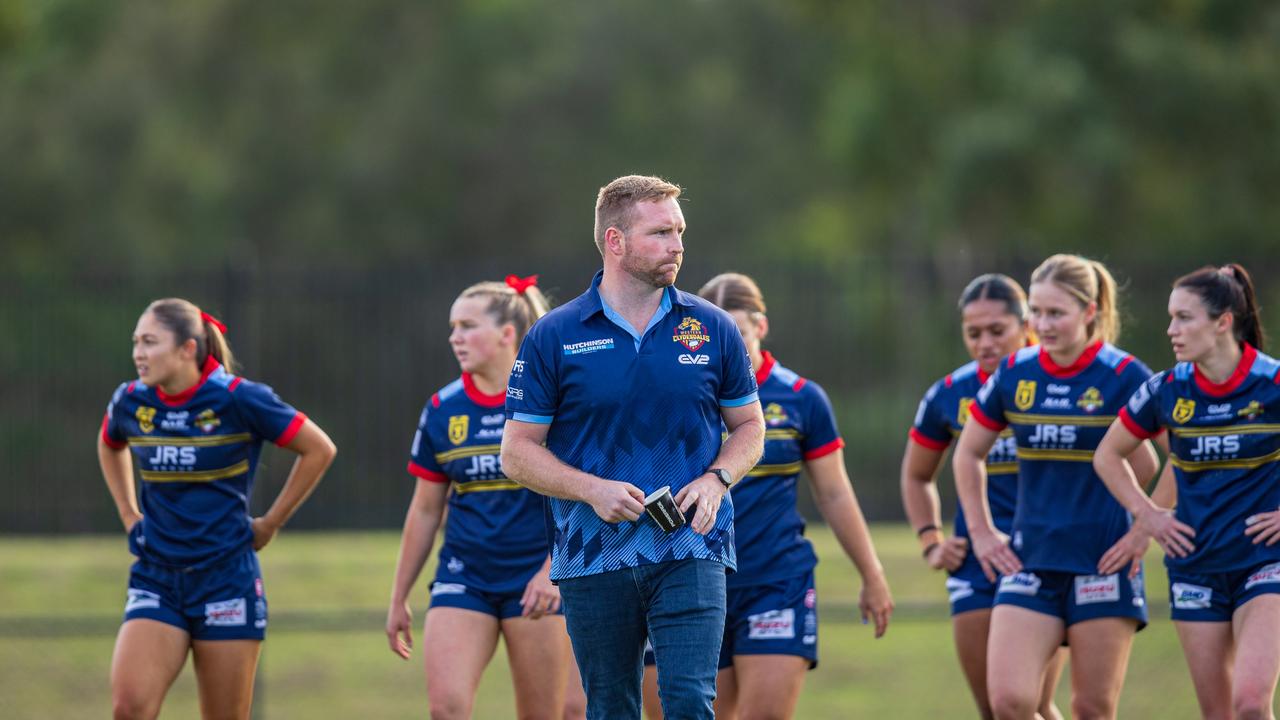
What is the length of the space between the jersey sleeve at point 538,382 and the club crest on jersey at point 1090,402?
242cm

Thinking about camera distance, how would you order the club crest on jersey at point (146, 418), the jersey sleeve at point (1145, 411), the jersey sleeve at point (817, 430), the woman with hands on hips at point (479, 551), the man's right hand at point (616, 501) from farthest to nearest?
the club crest on jersey at point (146, 418)
the jersey sleeve at point (817, 430)
the woman with hands on hips at point (479, 551)
the jersey sleeve at point (1145, 411)
the man's right hand at point (616, 501)

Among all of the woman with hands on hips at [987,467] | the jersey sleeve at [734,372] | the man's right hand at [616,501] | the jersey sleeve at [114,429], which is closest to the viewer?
the man's right hand at [616,501]

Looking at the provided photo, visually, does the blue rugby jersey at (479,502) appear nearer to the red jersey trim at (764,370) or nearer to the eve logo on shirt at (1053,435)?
the red jersey trim at (764,370)

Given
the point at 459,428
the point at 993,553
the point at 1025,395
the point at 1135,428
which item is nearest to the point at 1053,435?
the point at 1025,395

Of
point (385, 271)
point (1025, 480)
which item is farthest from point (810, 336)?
point (1025, 480)

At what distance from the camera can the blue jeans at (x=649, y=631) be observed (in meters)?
4.80

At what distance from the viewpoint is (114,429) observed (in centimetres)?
685

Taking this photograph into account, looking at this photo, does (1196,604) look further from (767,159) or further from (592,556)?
(767,159)

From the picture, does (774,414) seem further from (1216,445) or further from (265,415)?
(265,415)

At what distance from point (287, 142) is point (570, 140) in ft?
19.9

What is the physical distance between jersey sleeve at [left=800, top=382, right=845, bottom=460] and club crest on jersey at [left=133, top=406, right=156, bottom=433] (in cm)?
264

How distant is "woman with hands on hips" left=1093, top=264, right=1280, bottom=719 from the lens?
5891mm

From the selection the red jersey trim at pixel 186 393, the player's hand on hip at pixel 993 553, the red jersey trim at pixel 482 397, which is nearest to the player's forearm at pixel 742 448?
the red jersey trim at pixel 482 397

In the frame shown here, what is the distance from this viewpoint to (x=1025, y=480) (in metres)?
6.50
